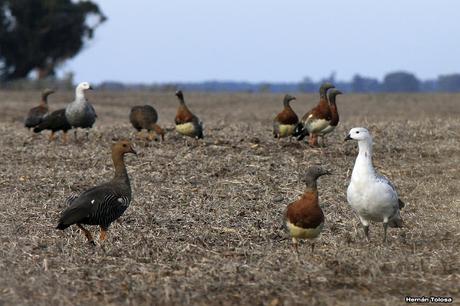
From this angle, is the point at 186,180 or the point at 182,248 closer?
the point at 182,248

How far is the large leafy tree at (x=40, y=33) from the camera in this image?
60.7 m

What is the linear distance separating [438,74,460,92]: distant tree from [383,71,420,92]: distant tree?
3289 millimetres

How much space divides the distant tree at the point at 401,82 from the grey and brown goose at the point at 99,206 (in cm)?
10424

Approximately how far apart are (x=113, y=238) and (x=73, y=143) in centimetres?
931

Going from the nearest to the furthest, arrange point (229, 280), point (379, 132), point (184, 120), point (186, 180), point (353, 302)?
point (353, 302) < point (229, 280) < point (186, 180) < point (184, 120) < point (379, 132)

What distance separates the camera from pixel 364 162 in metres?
9.53

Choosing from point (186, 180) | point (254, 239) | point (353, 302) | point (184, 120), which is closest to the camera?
point (353, 302)

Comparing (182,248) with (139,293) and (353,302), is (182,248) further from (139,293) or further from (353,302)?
(353,302)

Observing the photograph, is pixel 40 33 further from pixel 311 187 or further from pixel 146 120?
pixel 311 187

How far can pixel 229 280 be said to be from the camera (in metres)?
7.77

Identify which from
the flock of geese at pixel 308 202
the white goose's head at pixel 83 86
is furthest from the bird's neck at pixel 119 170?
the white goose's head at pixel 83 86

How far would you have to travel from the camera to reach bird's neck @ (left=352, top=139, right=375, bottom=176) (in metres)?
9.45

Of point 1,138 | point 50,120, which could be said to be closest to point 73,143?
point 50,120

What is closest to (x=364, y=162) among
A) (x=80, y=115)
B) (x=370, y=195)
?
(x=370, y=195)
